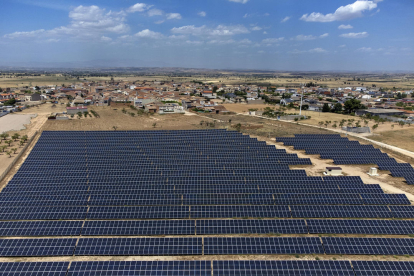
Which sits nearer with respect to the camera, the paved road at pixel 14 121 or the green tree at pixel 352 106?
the paved road at pixel 14 121

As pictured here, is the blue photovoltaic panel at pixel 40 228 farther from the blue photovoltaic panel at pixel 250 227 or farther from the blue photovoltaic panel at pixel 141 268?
the blue photovoltaic panel at pixel 250 227

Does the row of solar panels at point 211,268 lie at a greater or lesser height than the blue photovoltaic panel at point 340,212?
lesser

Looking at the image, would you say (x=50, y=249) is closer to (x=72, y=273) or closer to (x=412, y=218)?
(x=72, y=273)

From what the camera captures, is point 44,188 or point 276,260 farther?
point 44,188

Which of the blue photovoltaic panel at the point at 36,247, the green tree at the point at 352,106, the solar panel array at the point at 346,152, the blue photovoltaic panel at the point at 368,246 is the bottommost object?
the blue photovoltaic panel at the point at 36,247

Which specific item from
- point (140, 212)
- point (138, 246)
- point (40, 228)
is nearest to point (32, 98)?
point (40, 228)

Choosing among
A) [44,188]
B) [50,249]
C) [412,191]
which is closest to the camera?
[50,249]

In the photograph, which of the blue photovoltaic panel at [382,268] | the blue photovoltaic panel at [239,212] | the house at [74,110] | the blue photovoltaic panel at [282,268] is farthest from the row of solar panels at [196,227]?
the house at [74,110]

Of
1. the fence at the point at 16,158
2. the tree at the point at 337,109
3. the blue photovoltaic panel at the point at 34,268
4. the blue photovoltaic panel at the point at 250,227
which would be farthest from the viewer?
the tree at the point at 337,109

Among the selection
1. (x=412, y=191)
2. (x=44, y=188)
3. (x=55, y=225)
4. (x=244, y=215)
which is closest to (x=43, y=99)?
(x=44, y=188)
